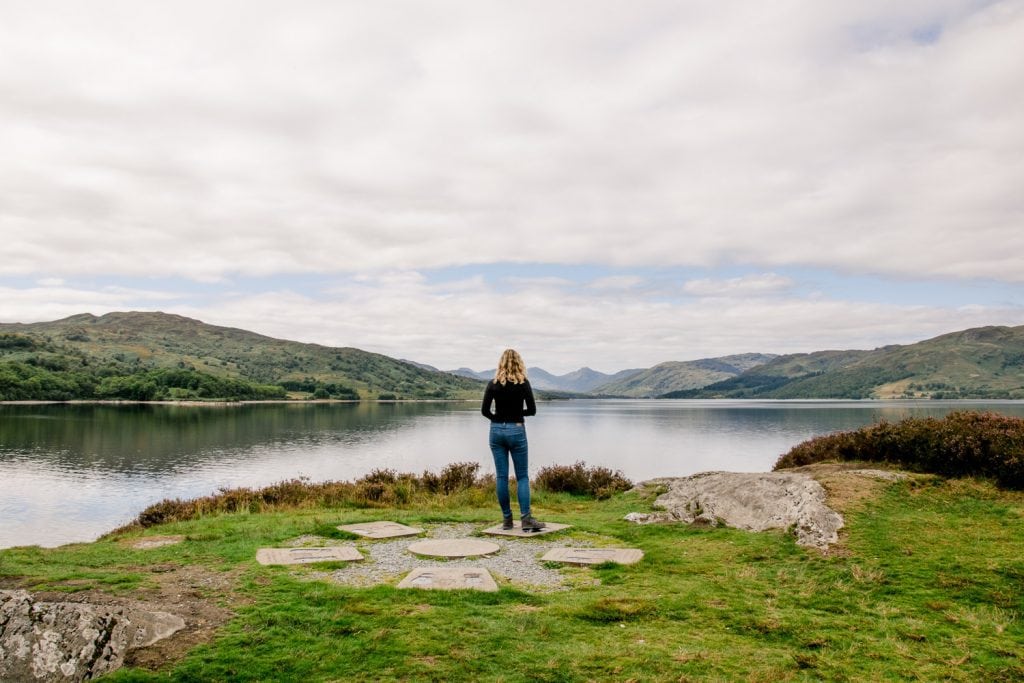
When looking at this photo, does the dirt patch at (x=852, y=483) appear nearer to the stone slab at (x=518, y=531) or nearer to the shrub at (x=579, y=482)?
the stone slab at (x=518, y=531)

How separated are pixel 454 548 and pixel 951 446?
971 cm

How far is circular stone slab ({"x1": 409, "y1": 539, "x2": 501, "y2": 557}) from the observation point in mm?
9891

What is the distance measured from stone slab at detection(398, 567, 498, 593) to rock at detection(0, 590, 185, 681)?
284 centimetres

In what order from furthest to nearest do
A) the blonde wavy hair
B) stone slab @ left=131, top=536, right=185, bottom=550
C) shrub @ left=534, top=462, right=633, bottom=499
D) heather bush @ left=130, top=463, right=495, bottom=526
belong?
shrub @ left=534, top=462, right=633, bottom=499, heather bush @ left=130, top=463, right=495, bottom=526, the blonde wavy hair, stone slab @ left=131, top=536, right=185, bottom=550

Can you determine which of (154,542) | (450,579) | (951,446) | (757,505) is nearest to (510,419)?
(450,579)

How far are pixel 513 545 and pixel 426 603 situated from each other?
3.82m

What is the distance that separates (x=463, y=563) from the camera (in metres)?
9.36

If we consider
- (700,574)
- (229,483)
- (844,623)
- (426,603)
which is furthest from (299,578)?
(229,483)

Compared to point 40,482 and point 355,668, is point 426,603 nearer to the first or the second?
point 355,668

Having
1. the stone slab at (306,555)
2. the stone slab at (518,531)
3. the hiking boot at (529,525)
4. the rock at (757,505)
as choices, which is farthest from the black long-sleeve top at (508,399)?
the rock at (757,505)

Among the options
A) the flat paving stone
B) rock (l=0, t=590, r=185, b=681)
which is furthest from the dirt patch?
rock (l=0, t=590, r=185, b=681)

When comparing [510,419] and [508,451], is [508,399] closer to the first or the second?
[510,419]

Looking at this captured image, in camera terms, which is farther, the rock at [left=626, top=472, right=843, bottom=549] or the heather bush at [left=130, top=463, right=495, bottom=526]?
the heather bush at [left=130, top=463, right=495, bottom=526]

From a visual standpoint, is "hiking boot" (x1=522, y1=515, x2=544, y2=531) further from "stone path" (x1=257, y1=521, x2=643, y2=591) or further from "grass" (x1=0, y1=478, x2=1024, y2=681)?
"grass" (x1=0, y1=478, x2=1024, y2=681)
